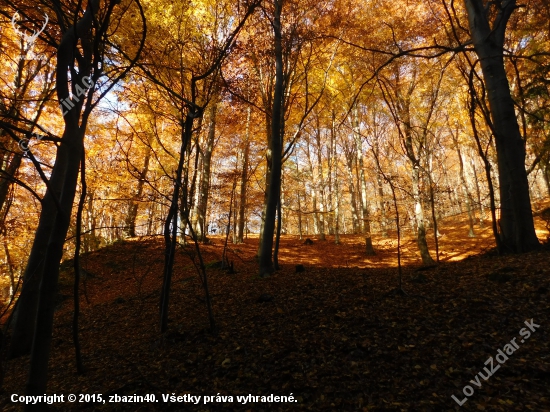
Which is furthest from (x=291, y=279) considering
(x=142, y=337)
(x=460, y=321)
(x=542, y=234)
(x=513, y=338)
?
(x=542, y=234)

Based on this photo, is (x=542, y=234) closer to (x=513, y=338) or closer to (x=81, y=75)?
(x=513, y=338)

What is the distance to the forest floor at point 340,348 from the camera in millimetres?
2430

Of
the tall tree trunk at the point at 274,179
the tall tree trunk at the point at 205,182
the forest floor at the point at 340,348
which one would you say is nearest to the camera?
the forest floor at the point at 340,348

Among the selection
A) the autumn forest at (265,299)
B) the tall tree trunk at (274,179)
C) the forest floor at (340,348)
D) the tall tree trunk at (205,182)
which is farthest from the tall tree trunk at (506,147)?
the tall tree trunk at (205,182)

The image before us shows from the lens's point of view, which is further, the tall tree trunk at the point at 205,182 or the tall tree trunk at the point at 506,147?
the tall tree trunk at the point at 205,182

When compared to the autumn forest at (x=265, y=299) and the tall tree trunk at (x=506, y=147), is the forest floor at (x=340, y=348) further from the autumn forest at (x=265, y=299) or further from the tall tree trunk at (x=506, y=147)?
the tall tree trunk at (x=506, y=147)

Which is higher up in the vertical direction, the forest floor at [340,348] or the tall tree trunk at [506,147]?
the tall tree trunk at [506,147]

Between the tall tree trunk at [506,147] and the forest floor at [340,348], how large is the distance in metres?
0.52

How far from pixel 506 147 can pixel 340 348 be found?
17.9 ft

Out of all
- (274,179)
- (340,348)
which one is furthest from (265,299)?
(274,179)

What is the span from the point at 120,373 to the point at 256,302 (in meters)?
2.47

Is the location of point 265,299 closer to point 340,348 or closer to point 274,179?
point 340,348

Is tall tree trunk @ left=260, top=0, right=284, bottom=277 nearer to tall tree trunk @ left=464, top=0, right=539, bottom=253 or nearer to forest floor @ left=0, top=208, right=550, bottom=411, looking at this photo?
forest floor @ left=0, top=208, right=550, bottom=411

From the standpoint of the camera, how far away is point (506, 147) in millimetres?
5484
